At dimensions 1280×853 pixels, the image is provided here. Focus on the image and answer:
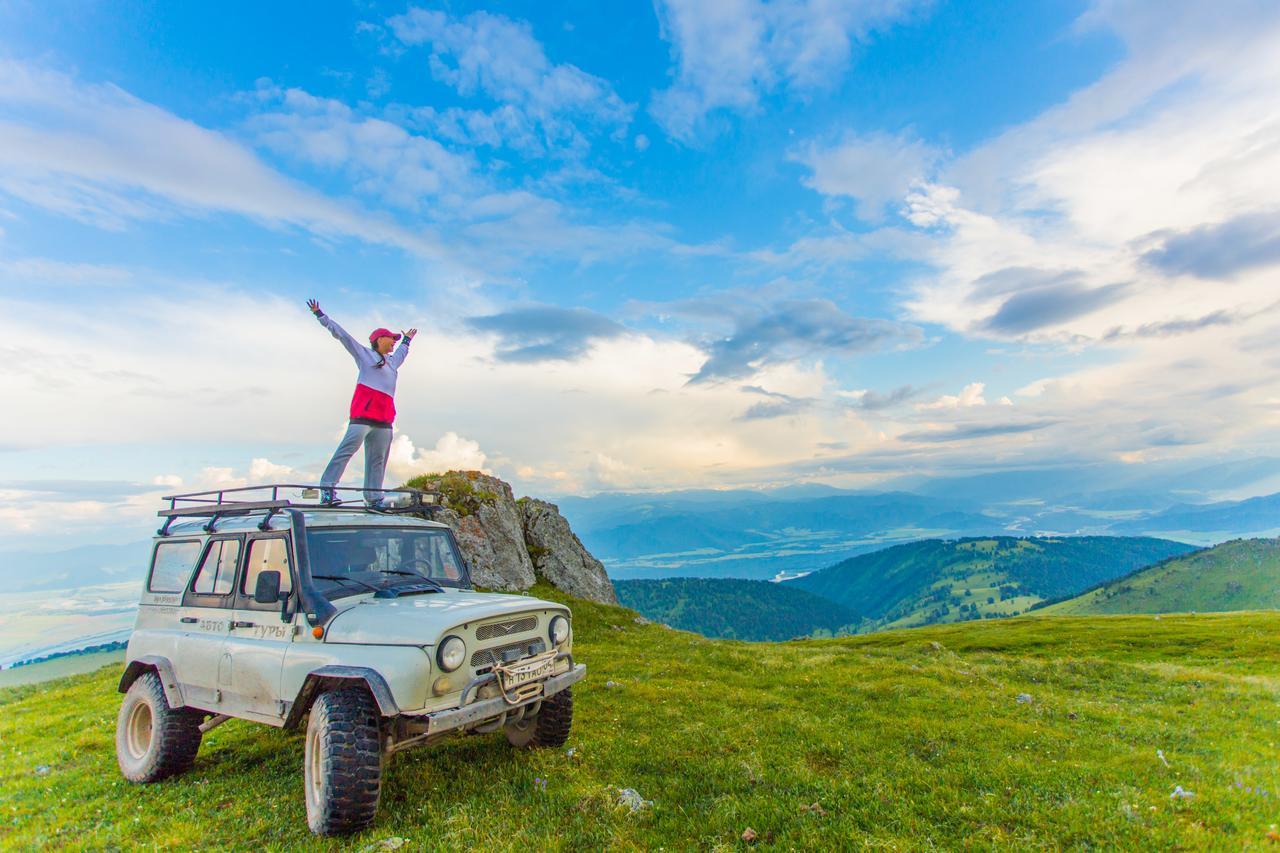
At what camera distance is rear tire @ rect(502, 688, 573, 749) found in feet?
31.5

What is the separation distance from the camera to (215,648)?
884cm

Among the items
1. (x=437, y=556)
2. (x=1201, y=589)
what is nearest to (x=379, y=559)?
(x=437, y=556)

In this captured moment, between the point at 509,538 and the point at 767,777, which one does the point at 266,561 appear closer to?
the point at 767,777

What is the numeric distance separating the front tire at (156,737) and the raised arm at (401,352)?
283 inches

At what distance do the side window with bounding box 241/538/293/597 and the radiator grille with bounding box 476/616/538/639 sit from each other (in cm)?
285

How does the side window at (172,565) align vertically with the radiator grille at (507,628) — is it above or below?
above

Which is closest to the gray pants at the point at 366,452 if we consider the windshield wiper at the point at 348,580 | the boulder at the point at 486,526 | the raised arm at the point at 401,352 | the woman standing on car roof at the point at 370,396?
the woman standing on car roof at the point at 370,396

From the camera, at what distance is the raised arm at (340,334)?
1265 centimetres

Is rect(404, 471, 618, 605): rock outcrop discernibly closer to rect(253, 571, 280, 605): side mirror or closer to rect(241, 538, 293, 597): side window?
rect(241, 538, 293, 597): side window

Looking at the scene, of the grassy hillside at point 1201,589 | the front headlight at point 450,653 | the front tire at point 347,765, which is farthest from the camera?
the grassy hillside at point 1201,589

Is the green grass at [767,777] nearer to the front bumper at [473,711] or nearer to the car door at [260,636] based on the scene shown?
the front bumper at [473,711]

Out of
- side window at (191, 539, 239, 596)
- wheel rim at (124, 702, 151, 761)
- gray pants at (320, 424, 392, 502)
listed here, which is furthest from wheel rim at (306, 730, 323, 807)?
gray pants at (320, 424, 392, 502)

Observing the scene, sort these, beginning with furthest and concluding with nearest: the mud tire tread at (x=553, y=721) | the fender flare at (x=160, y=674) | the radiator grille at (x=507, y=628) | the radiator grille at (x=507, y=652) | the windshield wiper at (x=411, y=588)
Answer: the mud tire tread at (x=553, y=721), the fender flare at (x=160, y=674), the windshield wiper at (x=411, y=588), the radiator grille at (x=507, y=628), the radiator grille at (x=507, y=652)

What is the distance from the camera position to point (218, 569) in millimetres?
9523
